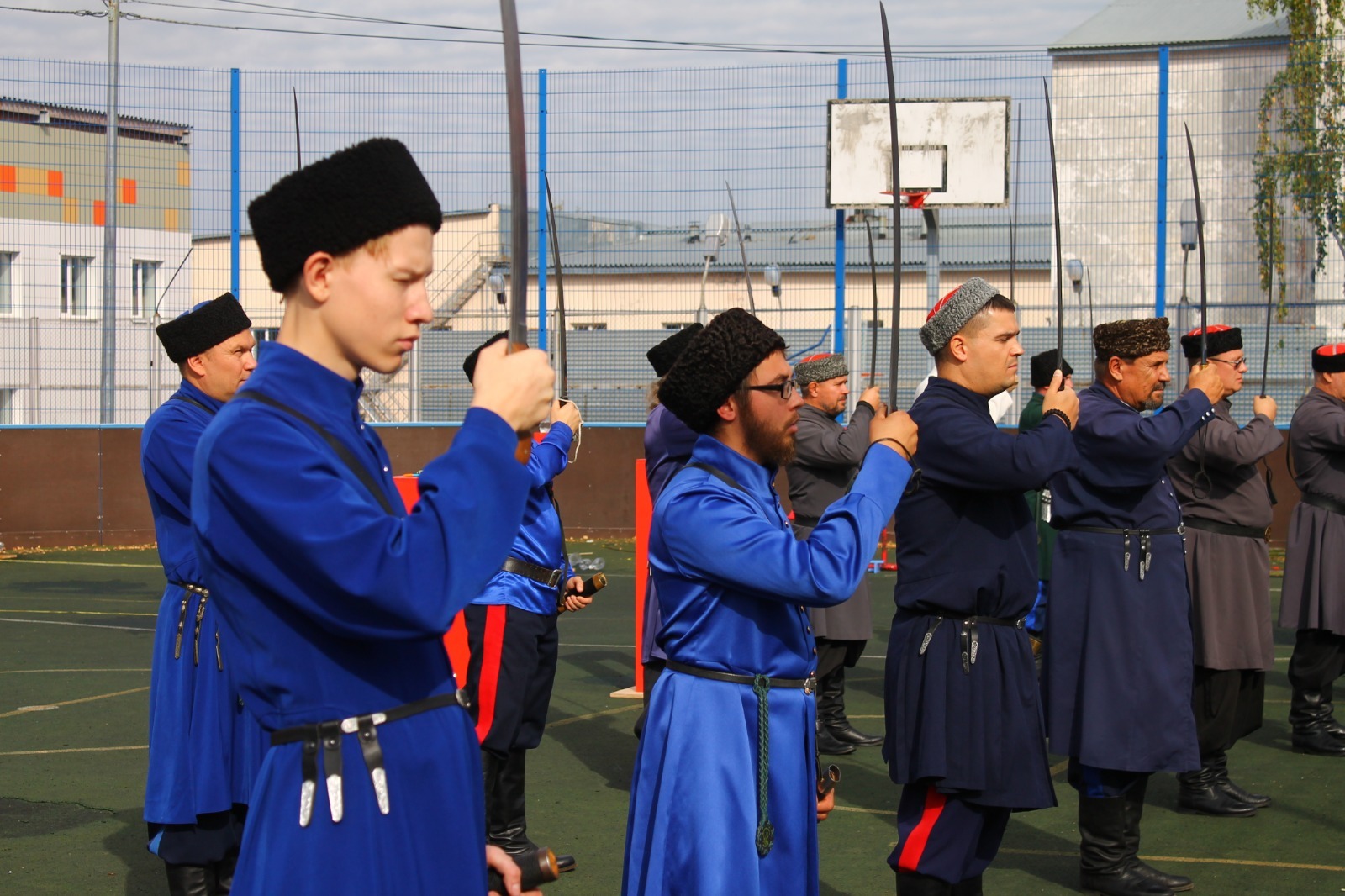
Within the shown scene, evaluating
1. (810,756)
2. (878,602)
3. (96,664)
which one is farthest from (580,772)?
(878,602)

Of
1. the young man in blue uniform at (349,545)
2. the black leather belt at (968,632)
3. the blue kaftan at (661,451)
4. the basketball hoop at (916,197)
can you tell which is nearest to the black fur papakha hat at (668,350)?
the blue kaftan at (661,451)

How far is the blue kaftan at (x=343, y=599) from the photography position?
186cm

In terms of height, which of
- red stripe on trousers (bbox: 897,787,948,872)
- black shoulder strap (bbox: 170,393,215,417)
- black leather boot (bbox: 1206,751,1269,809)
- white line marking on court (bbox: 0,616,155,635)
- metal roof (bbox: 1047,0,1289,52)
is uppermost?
metal roof (bbox: 1047,0,1289,52)

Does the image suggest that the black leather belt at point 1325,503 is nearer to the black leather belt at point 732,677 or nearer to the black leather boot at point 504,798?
the black leather boot at point 504,798

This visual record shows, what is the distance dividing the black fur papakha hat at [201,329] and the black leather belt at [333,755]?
250 cm

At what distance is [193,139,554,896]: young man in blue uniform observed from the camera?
1.88 m

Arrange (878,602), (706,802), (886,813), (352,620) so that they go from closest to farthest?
1. (352,620)
2. (706,802)
3. (886,813)
4. (878,602)

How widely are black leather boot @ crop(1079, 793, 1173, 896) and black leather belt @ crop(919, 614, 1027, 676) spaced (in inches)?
46.4

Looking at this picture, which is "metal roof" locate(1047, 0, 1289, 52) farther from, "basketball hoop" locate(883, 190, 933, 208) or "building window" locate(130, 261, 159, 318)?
"building window" locate(130, 261, 159, 318)

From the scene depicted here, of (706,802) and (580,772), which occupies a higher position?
(706,802)

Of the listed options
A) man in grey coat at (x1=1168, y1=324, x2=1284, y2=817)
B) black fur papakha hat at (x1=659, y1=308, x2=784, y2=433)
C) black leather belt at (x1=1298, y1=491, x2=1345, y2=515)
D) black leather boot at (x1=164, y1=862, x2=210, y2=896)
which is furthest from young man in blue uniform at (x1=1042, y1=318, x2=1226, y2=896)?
black leather boot at (x1=164, y1=862, x2=210, y2=896)

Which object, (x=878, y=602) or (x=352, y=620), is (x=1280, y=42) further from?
(x=352, y=620)

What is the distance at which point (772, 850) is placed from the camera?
297cm

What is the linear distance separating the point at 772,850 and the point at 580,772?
3.58 metres
